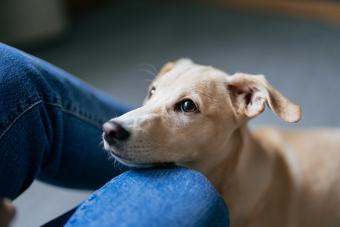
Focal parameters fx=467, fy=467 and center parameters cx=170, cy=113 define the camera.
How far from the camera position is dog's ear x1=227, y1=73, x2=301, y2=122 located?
119 centimetres

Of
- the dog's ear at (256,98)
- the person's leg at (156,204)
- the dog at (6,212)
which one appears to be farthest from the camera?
the dog at (6,212)

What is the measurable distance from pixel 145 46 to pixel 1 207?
205cm

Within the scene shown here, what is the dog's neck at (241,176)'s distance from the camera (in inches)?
53.8

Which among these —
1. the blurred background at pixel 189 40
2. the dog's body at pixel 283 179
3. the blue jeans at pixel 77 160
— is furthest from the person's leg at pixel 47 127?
the blurred background at pixel 189 40

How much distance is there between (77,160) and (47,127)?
6.6 inches

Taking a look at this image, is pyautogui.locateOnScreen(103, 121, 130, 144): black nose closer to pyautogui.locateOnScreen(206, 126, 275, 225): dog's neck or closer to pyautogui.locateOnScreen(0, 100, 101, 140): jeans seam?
pyautogui.locateOnScreen(0, 100, 101, 140): jeans seam

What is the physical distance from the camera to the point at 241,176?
4.57 feet

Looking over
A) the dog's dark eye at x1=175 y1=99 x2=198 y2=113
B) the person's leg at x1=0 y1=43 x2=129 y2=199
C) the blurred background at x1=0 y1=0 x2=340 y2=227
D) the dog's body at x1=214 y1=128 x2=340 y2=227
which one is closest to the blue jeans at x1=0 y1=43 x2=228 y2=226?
the person's leg at x1=0 y1=43 x2=129 y2=199

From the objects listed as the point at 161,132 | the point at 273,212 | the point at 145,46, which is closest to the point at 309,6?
the point at 145,46

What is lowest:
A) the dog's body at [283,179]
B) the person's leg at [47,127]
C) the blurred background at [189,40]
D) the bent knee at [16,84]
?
the blurred background at [189,40]

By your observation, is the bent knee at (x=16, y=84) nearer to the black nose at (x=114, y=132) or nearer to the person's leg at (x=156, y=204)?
the black nose at (x=114, y=132)

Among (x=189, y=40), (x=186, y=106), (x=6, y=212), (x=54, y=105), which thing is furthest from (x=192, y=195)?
(x=189, y=40)

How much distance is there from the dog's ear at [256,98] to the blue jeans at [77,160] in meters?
0.34

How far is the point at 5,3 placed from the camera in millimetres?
2953
